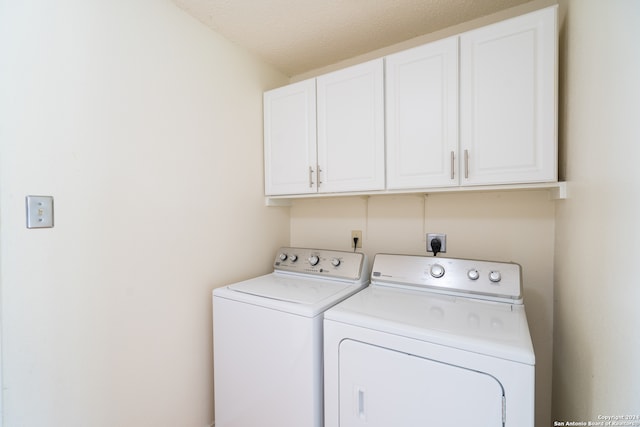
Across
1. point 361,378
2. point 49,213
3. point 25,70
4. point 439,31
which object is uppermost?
point 439,31

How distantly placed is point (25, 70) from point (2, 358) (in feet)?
3.28

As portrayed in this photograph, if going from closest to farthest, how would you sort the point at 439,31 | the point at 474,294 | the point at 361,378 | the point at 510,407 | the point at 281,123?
the point at 510,407
the point at 361,378
the point at 474,294
the point at 439,31
the point at 281,123

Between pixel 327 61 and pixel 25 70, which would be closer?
pixel 25 70

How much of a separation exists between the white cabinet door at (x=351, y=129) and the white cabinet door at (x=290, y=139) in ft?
0.21

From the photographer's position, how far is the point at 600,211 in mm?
833

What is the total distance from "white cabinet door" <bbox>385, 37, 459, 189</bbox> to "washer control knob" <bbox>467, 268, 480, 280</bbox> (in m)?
0.45

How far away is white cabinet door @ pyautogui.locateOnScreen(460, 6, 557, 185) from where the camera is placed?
1172mm

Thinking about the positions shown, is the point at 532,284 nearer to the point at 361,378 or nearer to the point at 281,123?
the point at 361,378

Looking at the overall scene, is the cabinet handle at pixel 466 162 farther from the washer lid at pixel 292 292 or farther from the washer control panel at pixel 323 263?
the washer lid at pixel 292 292

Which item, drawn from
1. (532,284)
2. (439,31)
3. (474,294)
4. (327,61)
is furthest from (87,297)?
(439,31)

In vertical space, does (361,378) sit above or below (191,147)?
below

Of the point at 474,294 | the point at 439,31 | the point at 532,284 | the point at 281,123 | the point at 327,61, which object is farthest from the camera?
the point at 327,61

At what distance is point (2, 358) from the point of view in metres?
0.94

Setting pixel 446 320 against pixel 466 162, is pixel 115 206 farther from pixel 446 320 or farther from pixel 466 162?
pixel 466 162
